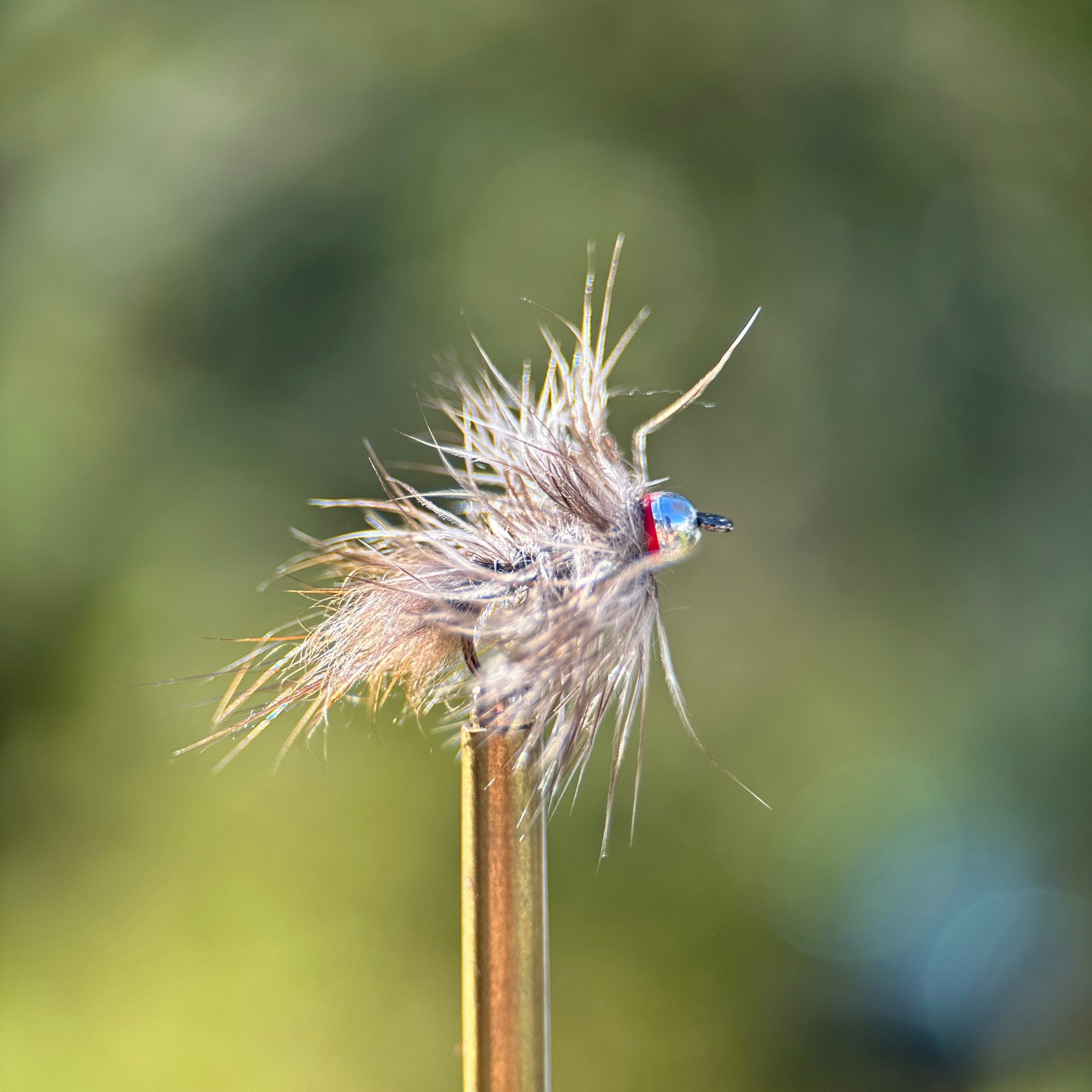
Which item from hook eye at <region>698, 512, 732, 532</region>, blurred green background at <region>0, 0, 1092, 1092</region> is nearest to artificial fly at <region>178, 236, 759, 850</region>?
hook eye at <region>698, 512, 732, 532</region>

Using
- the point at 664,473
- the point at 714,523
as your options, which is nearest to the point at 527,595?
the point at 714,523

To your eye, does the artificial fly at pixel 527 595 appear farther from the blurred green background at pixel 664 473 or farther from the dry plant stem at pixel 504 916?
the blurred green background at pixel 664 473

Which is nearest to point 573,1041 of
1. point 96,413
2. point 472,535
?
point 472,535

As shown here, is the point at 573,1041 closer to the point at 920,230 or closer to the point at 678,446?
the point at 678,446

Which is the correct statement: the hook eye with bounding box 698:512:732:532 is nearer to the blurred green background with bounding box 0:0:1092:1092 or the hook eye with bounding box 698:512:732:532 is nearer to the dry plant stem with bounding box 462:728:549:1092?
the dry plant stem with bounding box 462:728:549:1092

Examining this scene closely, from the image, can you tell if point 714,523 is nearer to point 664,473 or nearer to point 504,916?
point 504,916

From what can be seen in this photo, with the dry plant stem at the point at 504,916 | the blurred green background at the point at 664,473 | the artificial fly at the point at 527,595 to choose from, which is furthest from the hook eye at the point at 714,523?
the blurred green background at the point at 664,473
